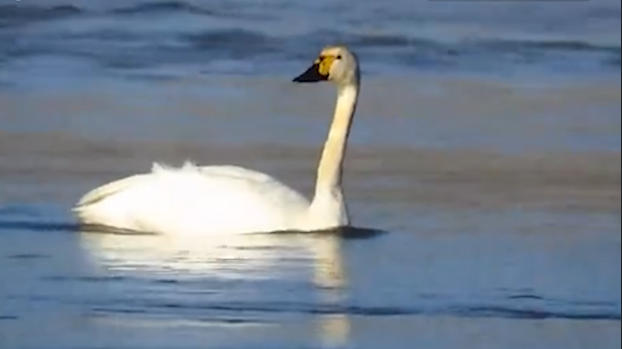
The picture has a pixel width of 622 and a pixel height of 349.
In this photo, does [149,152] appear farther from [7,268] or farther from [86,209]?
[7,268]

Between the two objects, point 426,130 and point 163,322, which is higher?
point 426,130

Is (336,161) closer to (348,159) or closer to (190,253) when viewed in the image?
(348,159)

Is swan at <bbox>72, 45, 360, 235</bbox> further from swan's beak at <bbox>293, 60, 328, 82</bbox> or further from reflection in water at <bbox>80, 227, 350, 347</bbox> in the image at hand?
swan's beak at <bbox>293, 60, 328, 82</bbox>

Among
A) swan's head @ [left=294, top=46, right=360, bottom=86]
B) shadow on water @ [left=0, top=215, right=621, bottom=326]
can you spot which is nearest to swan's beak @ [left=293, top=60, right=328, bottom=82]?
swan's head @ [left=294, top=46, right=360, bottom=86]

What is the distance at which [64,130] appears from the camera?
14.2 ft

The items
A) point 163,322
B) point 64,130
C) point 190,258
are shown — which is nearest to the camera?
point 163,322

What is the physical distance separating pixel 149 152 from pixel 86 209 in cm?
24

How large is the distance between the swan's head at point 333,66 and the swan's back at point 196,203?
0.25 metres

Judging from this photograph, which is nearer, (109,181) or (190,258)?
(190,258)

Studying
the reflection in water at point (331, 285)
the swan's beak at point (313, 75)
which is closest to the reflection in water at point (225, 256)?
the reflection in water at point (331, 285)

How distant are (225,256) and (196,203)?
210 millimetres

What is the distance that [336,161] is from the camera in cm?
442

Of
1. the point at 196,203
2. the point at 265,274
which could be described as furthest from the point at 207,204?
the point at 265,274

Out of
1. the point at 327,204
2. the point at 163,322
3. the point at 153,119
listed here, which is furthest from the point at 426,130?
the point at 163,322
